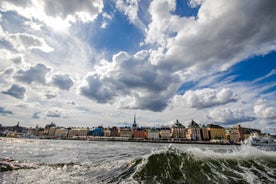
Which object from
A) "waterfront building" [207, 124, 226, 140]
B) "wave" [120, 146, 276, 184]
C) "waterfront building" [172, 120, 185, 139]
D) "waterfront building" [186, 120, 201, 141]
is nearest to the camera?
"wave" [120, 146, 276, 184]

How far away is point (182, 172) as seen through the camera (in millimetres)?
9867

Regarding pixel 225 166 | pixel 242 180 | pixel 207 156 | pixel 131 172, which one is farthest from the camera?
pixel 207 156

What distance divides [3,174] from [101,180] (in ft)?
17.0

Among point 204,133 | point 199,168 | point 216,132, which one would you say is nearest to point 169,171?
point 199,168

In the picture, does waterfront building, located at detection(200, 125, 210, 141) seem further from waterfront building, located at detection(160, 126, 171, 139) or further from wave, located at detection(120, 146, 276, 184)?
wave, located at detection(120, 146, 276, 184)

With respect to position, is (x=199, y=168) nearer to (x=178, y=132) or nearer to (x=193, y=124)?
(x=193, y=124)

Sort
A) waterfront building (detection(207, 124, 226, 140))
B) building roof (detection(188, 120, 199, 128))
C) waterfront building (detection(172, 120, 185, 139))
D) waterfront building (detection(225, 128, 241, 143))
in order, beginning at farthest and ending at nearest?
waterfront building (detection(172, 120, 185, 139))
waterfront building (detection(207, 124, 226, 140))
building roof (detection(188, 120, 199, 128))
waterfront building (detection(225, 128, 241, 143))

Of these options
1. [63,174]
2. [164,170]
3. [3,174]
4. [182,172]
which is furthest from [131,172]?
[3,174]

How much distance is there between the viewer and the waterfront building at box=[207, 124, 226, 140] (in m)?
184

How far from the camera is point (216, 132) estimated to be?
188 m

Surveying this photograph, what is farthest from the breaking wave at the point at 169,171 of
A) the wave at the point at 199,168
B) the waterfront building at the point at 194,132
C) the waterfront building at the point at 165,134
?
the waterfront building at the point at 165,134

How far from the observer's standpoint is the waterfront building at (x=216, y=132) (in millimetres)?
183750

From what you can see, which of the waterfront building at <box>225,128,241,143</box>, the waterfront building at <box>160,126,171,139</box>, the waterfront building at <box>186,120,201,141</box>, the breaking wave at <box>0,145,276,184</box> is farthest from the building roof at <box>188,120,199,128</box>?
the breaking wave at <box>0,145,276,184</box>

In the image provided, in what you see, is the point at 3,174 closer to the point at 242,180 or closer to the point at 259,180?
the point at 242,180
